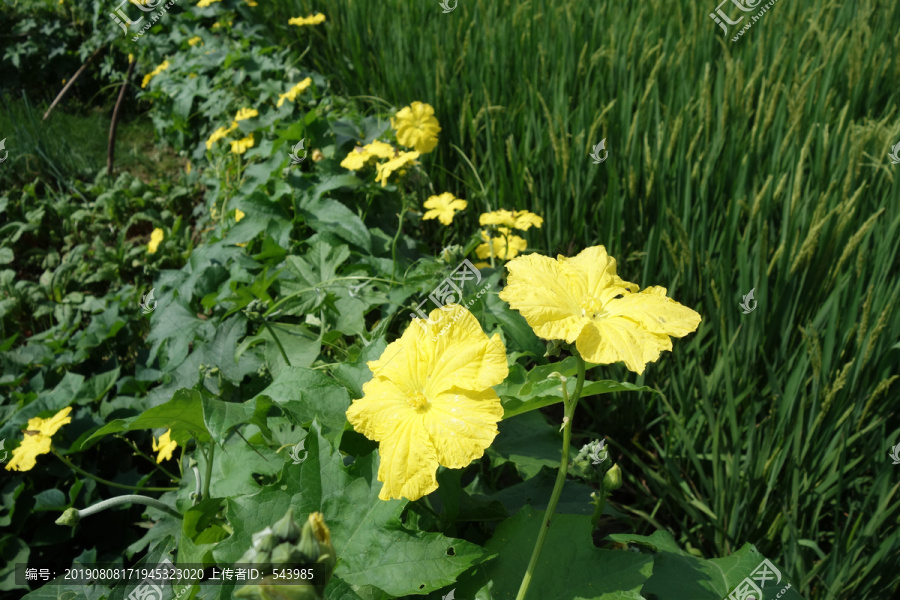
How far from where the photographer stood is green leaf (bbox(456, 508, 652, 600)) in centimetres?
75

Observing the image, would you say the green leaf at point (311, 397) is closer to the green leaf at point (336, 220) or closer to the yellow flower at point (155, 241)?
the green leaf at point (336, 220)

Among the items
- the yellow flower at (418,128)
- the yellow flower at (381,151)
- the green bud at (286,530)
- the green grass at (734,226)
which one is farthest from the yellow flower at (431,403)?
the yellow flower at (418,128)

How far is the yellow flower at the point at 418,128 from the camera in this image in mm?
1939

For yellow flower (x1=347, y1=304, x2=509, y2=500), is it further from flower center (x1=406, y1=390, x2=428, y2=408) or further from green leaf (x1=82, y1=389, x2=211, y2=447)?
green leaf (x1=82, y1=389, x2=211, y2=447)

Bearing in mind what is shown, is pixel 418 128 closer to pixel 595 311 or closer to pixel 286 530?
pixel 595 311

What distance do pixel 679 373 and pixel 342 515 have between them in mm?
973

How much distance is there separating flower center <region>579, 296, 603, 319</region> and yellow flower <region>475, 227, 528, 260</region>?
2.72 ft

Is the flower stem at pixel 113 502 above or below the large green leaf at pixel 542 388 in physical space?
below

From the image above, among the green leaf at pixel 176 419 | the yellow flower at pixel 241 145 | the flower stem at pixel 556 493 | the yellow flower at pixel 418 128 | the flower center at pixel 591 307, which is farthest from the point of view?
the yellow flower at pixel 241 145

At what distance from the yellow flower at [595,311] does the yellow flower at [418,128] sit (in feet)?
4.02

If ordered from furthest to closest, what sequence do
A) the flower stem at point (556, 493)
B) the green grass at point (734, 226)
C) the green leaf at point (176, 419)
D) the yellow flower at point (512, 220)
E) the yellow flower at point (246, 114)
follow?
the yellow flower at point (246, 114) → the yellow flower at point (512, 220) → the green grass at point (734, 226) → the green leaf at point (176, 419) → the flower stem at point (556, 493)

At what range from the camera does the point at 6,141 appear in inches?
127

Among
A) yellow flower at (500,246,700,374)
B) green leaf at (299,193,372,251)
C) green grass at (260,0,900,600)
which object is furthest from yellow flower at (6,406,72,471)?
green grass at (260,0,900,600)

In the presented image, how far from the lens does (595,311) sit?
781 millimetres
